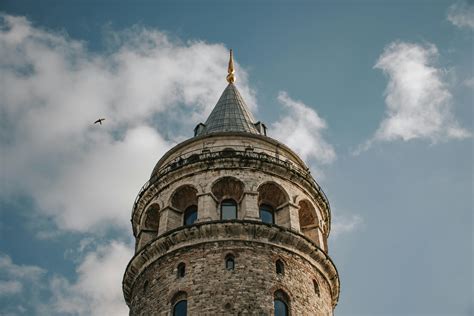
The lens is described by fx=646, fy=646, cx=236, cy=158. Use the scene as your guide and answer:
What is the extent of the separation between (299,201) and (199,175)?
4.69 metres

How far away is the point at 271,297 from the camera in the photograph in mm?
24266

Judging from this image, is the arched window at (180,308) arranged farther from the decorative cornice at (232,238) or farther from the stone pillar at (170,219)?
the stone pillar at (170,219)

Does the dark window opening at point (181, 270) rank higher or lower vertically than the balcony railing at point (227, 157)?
lower

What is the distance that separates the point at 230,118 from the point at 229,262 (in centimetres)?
1109

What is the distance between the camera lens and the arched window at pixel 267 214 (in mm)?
28491

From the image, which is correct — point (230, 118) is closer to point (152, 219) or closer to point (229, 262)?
point (152, 219)

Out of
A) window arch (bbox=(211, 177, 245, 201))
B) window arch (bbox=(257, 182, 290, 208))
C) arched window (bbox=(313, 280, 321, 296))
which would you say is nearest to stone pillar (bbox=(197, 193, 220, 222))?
window arch (bbox=(211, 177, 245, 201))

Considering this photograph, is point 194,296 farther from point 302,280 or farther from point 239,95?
point 239,95

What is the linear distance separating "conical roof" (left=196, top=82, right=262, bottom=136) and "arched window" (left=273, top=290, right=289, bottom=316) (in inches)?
408

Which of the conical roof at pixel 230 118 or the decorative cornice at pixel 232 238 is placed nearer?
the decorative cornice at pixel 232 238

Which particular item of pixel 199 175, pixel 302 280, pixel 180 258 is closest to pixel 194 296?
pixel 180 258

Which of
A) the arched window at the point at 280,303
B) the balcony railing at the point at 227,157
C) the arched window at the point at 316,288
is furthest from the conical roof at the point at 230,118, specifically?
the arched window at the point at 280,303

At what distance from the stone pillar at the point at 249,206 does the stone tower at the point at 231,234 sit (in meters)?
0.05

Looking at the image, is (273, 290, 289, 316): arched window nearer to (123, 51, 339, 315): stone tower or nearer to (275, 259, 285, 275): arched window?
(123, 51, 339, 315): stone tower
